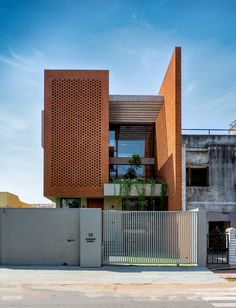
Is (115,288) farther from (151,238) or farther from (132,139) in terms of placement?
(132,139)

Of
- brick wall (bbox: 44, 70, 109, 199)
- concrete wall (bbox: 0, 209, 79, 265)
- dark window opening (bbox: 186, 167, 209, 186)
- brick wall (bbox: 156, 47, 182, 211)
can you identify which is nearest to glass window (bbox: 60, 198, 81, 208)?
brick wall (bbox: 44, 70, 109, 199)

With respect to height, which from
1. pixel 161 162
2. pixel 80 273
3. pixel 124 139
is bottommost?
pixel 80 273

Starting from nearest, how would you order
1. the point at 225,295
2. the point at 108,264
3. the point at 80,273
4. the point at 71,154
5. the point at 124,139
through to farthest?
the point at 225,295, the point at 80,273, the point at 108,264, the point at 71,154, the point at 124,139

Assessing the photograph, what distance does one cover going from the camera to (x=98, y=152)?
23578 millimetres

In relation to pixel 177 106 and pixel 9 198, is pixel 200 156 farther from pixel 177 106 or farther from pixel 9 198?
pixel 9 198

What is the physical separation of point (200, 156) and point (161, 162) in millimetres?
3782

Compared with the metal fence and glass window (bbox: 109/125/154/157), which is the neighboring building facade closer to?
the metal fence

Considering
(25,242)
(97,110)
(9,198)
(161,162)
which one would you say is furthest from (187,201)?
(9,198)

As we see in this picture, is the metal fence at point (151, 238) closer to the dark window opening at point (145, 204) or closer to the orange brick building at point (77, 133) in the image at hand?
the dark window opening at point (145, 204)

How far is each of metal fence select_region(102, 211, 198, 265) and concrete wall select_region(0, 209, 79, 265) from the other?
1.43 metres

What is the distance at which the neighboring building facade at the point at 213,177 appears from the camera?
2067cm

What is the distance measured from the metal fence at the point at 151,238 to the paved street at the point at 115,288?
2.39ft

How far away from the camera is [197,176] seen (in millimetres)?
21641

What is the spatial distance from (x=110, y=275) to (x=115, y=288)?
2180 mm
